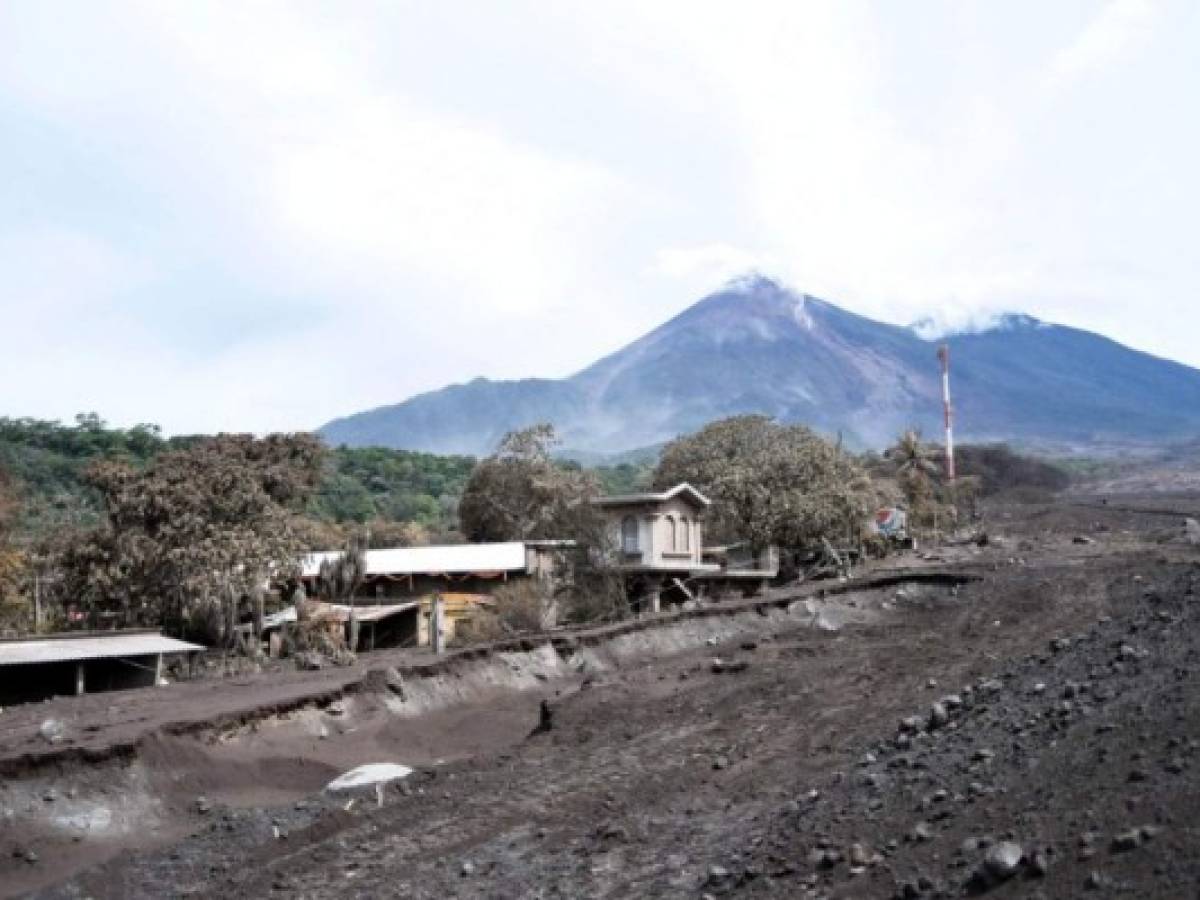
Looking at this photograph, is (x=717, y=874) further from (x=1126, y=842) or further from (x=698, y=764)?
(x=698, y=764)

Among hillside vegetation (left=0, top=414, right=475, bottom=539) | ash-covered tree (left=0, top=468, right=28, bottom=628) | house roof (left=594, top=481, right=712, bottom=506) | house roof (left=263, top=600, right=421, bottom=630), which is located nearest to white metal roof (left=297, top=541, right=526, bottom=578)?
house roof (left=263, top=600, right=421, bottom=630)

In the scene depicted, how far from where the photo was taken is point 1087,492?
10731 cm

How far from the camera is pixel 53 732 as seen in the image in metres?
20.9

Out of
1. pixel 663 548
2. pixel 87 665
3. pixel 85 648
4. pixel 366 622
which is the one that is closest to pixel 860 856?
pixel 85 648


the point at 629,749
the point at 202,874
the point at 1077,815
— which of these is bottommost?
the point at 202,874

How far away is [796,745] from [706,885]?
5076 mm

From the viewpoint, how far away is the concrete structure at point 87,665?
97.6ft

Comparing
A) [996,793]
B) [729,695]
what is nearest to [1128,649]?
[996,793]

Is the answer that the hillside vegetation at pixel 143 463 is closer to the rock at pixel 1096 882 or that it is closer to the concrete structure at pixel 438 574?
the concrete structure at pixel 438 574

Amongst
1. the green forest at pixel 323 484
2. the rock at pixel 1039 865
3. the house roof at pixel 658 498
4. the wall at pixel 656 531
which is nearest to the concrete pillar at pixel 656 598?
the wall at pixel 656 531

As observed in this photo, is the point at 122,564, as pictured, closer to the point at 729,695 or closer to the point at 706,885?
the point at 729,695

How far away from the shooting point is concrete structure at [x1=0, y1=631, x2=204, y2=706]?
29734mm

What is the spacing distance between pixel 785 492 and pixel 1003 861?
36.2 m

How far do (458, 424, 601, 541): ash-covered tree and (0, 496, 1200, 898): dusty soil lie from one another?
21.9 metres
